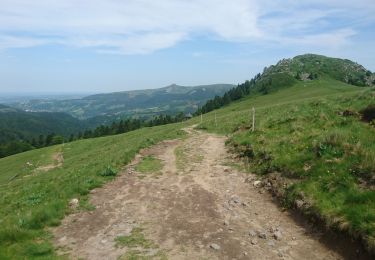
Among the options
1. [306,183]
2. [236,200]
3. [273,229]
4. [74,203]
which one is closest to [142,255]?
[273,229]

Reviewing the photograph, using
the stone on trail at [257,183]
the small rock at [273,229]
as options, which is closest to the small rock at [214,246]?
the small rock at [273,229]

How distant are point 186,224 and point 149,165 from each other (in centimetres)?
900

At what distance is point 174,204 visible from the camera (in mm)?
14320

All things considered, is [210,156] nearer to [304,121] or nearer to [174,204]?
[304,121]

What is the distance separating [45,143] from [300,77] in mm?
113455

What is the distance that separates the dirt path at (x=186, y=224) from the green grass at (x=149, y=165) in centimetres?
134

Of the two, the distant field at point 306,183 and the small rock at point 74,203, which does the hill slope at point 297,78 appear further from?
the small rock at point 74,203

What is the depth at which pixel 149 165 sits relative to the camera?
21016 millimetres

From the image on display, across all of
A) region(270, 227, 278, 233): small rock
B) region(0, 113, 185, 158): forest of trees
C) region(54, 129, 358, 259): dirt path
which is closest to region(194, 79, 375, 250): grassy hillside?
region(54, 129, 358, 259): dirt path

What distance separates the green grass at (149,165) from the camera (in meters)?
19.8

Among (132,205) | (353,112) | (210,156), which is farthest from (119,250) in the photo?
(353,112)

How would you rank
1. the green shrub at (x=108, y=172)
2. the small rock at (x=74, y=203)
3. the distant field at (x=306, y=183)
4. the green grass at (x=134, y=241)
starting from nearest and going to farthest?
the green grass at (x=134, y=241) < the distant field at (x=306, y=183) < the small rock at (x=74, y=203) < the green shrub at (x=108, y=172)

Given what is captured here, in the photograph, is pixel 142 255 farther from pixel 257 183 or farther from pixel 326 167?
pixel 326 167

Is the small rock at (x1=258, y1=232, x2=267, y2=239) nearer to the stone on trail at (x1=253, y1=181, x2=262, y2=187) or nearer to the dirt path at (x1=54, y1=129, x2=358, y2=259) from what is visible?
the dirt path at (x1=54, y1=129, x2=358, y2=259)
